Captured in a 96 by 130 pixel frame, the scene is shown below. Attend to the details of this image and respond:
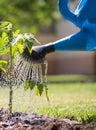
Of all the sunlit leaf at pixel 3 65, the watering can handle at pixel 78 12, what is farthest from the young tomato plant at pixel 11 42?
the watering can handle at pixel 78 12

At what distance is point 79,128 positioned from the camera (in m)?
4.05

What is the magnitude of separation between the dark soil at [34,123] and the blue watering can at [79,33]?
0.73 meters

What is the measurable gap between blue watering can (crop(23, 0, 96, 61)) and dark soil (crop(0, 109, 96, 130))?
0.73 metres

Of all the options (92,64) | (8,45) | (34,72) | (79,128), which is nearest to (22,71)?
(34,72)

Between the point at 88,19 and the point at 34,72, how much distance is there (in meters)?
0.80

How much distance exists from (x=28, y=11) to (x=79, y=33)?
45.7ft

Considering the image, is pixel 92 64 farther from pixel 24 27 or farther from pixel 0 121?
pixel 0 121

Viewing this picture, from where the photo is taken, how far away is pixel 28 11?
751 inches

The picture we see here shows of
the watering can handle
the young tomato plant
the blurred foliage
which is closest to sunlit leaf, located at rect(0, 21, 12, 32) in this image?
the young tomato plant

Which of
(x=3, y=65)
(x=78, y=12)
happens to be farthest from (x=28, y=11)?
(x=3, y=65)

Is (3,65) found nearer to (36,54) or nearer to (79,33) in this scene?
(36,54)

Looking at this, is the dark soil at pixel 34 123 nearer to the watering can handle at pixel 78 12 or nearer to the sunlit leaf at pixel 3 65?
the sunlit leaf at pixel 3 65

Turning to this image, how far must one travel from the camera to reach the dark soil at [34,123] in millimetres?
4035

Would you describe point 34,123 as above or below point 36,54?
below
